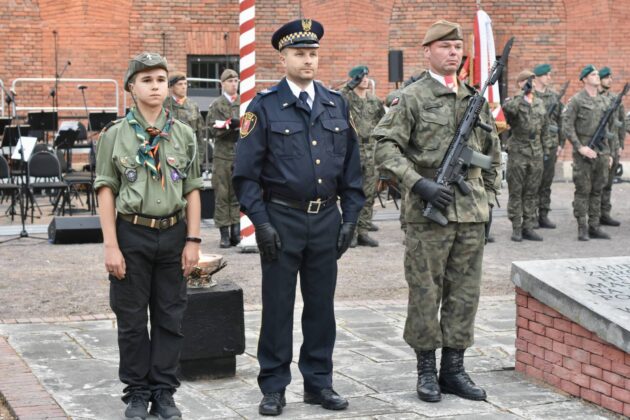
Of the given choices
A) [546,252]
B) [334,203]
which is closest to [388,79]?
[546,252]

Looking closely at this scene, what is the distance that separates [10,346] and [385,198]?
40.8 feet

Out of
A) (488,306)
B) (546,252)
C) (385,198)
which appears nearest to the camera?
(488,306)

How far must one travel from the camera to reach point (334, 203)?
6473mm

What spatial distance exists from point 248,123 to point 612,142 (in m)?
9.89

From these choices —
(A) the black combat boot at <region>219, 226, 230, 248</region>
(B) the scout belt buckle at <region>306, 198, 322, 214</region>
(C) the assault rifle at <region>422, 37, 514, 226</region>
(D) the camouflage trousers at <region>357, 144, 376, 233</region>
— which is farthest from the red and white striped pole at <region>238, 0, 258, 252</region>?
(B) the scout belt buckle at <region>306, 198, 322, 214</region>

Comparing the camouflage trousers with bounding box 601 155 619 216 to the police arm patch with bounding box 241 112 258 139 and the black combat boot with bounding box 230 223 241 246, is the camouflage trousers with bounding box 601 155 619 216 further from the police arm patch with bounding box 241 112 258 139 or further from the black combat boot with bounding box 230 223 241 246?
the police arm patch with bounding box 241 112 258 139

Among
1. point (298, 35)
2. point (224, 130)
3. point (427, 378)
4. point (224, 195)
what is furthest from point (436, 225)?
point (224, 195)

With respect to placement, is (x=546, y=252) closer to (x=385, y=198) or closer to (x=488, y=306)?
(x=488, y=306)

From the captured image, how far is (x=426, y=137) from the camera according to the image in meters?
6.66

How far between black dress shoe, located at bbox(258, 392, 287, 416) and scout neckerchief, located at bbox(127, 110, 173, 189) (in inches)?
51.4

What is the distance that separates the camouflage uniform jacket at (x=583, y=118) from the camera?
14.8 meters

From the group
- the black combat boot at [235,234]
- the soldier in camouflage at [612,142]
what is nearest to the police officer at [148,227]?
the black combat boot at [235,234]

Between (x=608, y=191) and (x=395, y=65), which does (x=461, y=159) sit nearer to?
(x=608, y=191)

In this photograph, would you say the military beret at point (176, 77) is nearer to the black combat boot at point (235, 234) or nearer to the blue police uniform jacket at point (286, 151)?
the black combat boot at point (235, 234)
